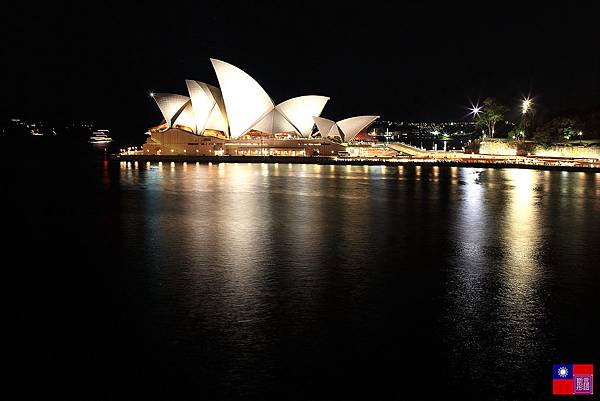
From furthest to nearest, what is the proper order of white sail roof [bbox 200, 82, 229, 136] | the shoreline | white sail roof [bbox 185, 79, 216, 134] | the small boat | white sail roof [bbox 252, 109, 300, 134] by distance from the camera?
the small boat, white sail roof [bbox 252, 109, 300, 134], white sail roof [bbox 200, 82, 229, 136], white sail roof [bbox 185, 79, 216, 134], the shoreline

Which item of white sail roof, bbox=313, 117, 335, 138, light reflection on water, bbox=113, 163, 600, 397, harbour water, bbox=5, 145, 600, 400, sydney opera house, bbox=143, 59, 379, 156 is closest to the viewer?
harbour water, bbox=5, 145, 600, 400

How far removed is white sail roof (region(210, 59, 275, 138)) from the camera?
1989 inches

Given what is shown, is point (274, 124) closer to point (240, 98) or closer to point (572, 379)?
point (240, 98)

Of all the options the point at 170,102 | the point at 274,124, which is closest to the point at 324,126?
the point at 274,124

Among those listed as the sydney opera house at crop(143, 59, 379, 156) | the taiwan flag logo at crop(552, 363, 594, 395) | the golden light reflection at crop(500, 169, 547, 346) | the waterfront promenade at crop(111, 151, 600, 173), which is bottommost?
the taiwan flag logo at crop(552, 363, 594, 395)

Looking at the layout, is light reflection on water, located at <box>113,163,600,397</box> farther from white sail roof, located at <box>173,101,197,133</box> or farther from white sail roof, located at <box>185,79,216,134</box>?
white sail roof, located at <box>173,101,197,133</box>

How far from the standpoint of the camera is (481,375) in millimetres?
5789

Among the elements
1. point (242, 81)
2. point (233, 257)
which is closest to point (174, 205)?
point (233, 257)

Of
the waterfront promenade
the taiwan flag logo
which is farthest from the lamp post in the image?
the taiwan flag logo

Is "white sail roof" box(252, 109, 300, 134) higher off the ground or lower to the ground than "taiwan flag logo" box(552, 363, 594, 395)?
higher

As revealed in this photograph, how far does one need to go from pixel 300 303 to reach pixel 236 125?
160ft

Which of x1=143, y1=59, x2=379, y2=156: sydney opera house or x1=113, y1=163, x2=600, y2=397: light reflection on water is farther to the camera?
x1=143, y1=59, x2=379, y2=156: sydney opera house

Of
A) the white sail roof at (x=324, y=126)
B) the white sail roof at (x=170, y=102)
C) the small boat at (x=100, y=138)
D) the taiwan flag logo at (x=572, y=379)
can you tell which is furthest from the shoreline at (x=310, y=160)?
the small boat at (x=100, y=138)

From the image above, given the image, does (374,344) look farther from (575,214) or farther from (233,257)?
(575,214)
